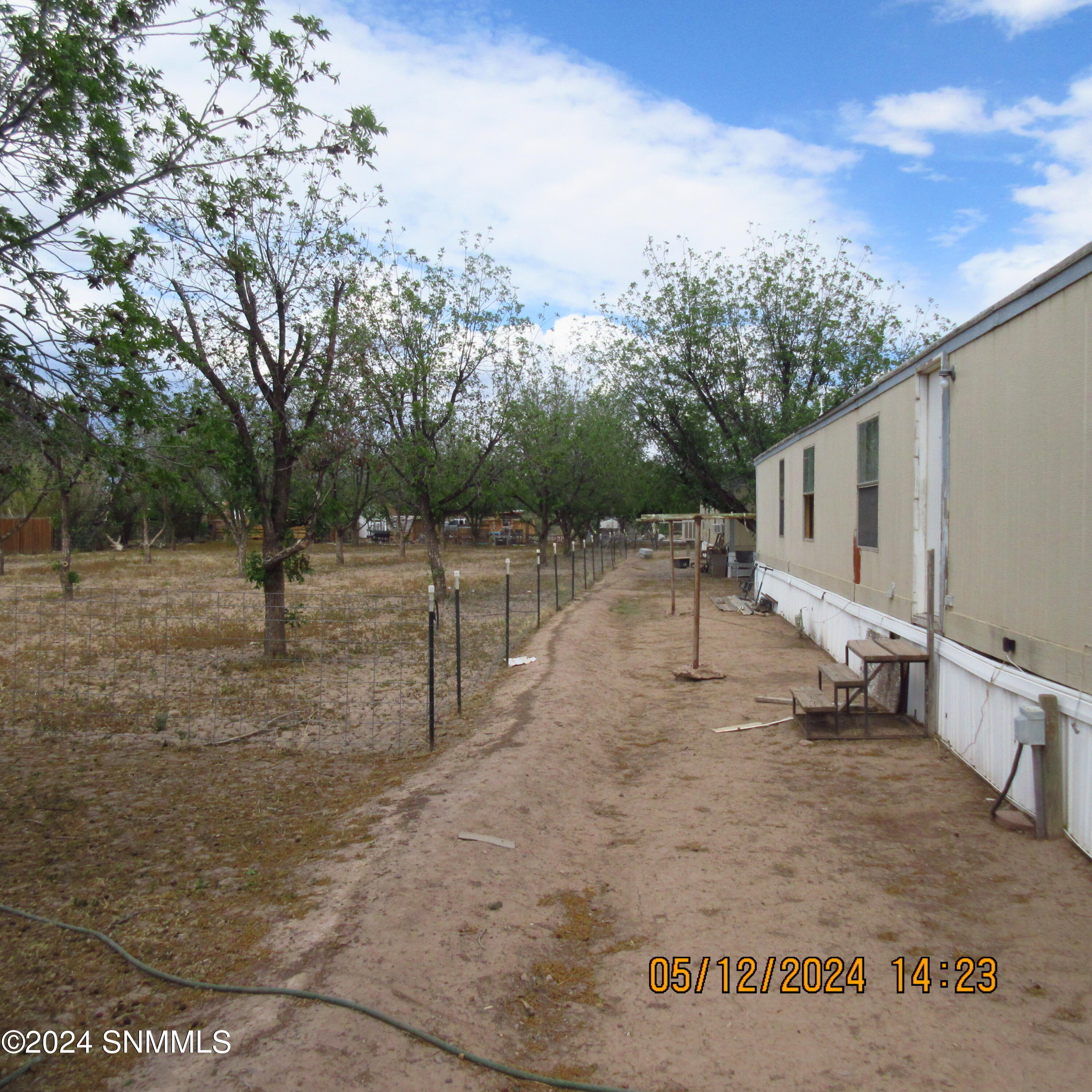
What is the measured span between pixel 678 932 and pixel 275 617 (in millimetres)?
7411

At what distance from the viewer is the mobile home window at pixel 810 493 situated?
11.5 metres

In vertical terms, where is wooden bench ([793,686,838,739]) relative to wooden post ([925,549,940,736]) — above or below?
below

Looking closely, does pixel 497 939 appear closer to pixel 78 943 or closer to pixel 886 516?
pixel 78 943

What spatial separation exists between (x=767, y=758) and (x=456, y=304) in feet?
36.4

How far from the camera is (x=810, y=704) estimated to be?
643 cm

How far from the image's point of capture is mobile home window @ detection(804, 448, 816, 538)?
1153 cm

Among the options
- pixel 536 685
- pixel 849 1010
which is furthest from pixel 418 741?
pixel 849 1010

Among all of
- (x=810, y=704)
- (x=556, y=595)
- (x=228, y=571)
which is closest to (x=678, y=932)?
(x=810, y=704)

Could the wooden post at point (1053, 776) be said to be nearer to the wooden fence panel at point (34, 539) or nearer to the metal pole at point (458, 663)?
the metal pole at point (458, 663)

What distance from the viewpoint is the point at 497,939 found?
11.0ft

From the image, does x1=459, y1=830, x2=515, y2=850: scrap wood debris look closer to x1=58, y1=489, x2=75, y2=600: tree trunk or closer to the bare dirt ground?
the bare dirt ground

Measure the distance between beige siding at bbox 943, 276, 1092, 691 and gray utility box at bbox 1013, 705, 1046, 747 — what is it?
0.71 feet

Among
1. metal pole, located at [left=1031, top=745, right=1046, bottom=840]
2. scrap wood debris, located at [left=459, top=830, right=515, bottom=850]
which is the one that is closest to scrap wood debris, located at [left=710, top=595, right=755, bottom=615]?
metal pole, located at [left=1031, top=745, right=1046, bottom=840]

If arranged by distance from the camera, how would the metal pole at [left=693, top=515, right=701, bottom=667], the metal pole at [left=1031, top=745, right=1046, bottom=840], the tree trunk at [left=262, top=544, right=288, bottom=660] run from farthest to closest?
the tree trunk at [left=262, top=544, right=288, bottom=660], the metal pole at [left=693, top=515, right=701, bottom=667], the metal pole at [left=1031, top=745, right=1046, bottom=840]
